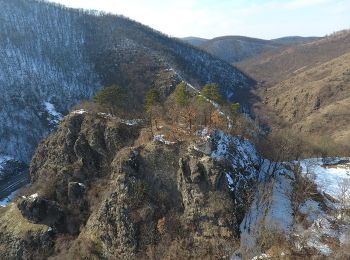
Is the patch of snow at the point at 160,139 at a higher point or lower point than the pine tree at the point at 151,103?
lower

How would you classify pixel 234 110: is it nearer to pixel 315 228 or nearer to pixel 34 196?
pixel 315 228

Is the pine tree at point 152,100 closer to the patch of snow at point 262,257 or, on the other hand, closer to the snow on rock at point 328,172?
the snow on rock at point 328,172

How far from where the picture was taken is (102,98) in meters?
64.1

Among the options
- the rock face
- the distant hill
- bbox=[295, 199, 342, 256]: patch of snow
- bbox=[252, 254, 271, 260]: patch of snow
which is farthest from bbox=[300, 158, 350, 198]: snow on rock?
the distant hill

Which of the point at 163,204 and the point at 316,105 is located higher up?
the point at 163,204

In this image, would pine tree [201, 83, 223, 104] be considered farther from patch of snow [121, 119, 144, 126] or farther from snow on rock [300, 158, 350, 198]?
snow on rock [300, 158, 350, 198]

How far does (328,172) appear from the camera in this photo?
5991cm

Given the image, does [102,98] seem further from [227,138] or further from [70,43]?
[70,43]

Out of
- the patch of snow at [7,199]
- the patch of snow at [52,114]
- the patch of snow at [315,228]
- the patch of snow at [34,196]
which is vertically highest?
the patch of snow at [315,228]

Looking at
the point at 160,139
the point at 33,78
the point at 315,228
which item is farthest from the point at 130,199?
the point at 33,78

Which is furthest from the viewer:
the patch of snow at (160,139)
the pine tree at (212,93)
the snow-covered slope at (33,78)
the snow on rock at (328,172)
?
the snow-covered slope at (33,78)

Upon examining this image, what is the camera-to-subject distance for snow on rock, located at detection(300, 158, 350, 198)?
5458cm

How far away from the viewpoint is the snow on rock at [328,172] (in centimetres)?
5458

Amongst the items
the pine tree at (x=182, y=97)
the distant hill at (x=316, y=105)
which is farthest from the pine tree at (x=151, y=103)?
the distant hill at (x=316, y=105)
